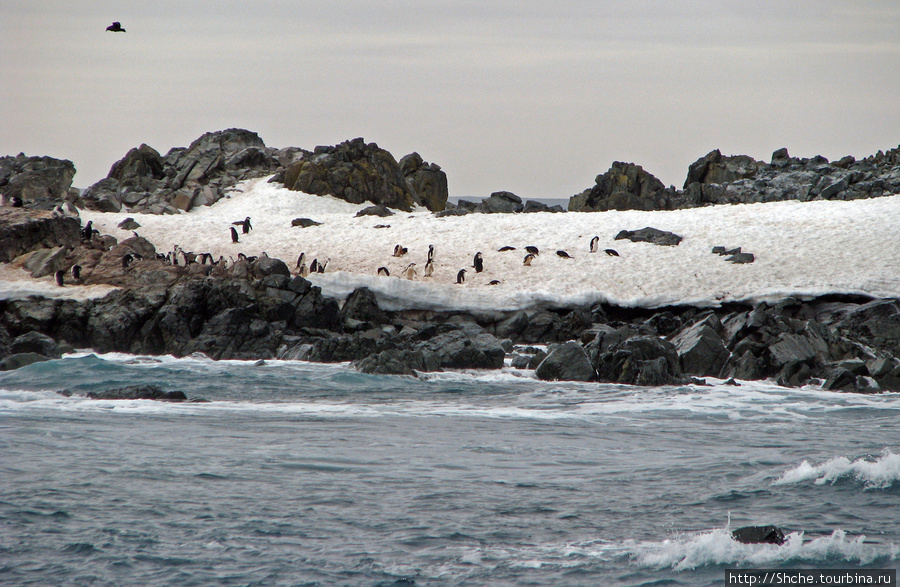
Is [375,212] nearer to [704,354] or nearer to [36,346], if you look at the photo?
[36,346]

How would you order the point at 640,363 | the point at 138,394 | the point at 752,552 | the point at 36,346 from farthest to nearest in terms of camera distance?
1. the point at 36,346
2. the point at 640,363
3. the point at 138,394
4. the point at 752,552

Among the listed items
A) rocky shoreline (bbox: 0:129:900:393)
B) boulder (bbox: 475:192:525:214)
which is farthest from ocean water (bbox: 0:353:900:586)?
boulder (bbox: 475:192:525:214)

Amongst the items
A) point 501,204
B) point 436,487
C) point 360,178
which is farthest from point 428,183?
point 436,487

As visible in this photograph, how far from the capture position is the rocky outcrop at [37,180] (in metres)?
34.2

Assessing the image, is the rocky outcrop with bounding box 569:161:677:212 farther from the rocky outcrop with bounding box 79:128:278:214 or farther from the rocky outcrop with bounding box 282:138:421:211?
the rocky outcrop with bounding box 79:128:278:214

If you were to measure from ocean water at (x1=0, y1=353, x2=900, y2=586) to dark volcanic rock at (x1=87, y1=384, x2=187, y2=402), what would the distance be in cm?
42

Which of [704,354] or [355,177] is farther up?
[355,177]

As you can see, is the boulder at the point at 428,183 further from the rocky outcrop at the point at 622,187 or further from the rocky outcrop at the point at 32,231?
the rocky outcrop at the point at 32,231

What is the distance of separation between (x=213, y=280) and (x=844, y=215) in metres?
20.7

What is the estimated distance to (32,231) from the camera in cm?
2625

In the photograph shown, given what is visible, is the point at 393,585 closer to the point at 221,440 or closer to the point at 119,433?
the point at 221,440

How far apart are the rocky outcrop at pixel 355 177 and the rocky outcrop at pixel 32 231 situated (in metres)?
13.1

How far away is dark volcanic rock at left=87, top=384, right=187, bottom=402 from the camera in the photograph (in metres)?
14.0

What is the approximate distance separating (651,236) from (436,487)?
827 inches
